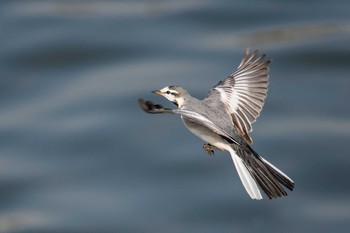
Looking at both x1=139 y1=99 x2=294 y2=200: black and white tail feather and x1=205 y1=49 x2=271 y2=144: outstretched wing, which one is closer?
x1=139 y1=99 x2=294 y2=200: black and white tail feather

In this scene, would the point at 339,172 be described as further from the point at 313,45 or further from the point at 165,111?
the point at 165,111

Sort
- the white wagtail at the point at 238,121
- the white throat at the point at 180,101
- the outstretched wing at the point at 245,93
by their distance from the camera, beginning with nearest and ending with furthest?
the white wagtail at the point at 238,121
the white throat at the point at 180,101
the outstretched wing at the point at 245,93

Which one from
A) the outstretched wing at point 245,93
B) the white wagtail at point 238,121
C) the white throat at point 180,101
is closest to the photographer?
the white wagtail at point 238,121

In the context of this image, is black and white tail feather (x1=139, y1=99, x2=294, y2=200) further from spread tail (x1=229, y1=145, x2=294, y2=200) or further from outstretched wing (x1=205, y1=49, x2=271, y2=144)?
outstretched wing (x1=205, y1=49, x2=271, y2=144)

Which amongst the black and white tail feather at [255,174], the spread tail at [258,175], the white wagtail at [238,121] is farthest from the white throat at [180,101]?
the spread tail at [258,175]

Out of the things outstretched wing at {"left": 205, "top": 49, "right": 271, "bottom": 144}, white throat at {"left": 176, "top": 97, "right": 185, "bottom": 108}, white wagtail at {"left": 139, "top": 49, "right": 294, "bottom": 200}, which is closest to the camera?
white wagtail at {"left": 139, "top": 49, "right": 294, "bottom": 200}

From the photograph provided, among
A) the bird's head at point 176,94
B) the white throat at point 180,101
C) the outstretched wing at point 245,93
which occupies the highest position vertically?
the outstretched wing at point 245,93

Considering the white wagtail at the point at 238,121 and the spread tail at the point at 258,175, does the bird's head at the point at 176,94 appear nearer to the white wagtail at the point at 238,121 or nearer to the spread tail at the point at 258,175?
the white wagtail at the point at 238,121

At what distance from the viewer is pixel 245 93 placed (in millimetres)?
8117

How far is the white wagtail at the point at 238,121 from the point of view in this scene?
728 cm

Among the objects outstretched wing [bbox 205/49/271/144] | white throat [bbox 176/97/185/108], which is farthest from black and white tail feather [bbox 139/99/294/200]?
white throat [bbox 176/97/185/108]

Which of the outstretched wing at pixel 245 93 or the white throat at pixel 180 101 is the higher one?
the outstretched wing at pixel 245 93

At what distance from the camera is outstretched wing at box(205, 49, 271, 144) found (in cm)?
784

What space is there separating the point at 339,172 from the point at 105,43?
11.8 ft
